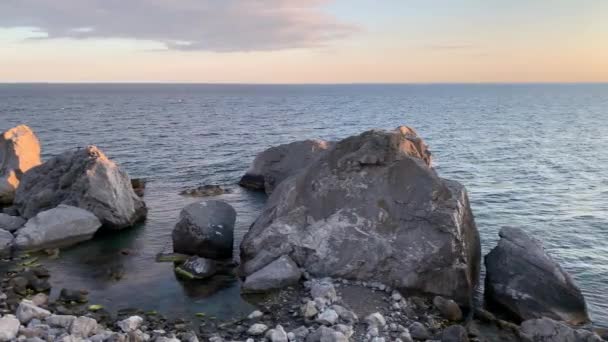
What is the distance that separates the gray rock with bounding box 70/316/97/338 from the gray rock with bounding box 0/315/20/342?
1716 millimetres

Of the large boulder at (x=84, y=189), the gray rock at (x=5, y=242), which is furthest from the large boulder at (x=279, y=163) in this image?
the gray rock at (x=5, y=242)

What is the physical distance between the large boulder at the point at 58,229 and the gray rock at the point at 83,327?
11.6m

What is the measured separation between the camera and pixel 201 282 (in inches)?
918

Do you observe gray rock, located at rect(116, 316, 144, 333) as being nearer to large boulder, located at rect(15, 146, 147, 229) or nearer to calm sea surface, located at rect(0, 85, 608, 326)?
calm sea surface, located at rect(0, 85, 608, 326)

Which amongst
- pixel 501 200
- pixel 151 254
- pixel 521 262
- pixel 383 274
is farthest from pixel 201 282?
pixel 501 200

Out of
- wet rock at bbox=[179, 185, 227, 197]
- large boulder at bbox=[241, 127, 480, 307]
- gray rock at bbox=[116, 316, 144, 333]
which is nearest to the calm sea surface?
wet rock at bbox=[179, 185, 227, 197]

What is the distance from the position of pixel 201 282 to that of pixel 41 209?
14.8 metres

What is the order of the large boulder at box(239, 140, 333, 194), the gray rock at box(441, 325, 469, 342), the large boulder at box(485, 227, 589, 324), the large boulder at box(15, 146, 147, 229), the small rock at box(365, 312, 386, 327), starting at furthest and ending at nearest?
1. the large boulder at box(239, 140, 333, 194)
2. the large boulder at box(15, 146, 147, 229)
3. the large boulder at box(485, 227, 589, 324)
4. the small rock at box(365, 312, 386, 327)
5. the gray rock at box(441, 325, 469, 342)

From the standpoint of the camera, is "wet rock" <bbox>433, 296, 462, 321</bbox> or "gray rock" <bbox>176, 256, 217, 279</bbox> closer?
"wet rock" <bbox>433, 296, 462, 321</bbox>

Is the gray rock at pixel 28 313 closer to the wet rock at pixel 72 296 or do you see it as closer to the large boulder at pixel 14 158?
the wet rock at pixel 72 296

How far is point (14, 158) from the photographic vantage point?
4006 centimetres

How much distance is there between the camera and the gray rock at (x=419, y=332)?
721 inches

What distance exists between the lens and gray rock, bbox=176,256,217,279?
23.7m

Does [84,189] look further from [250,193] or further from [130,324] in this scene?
[130,324]
